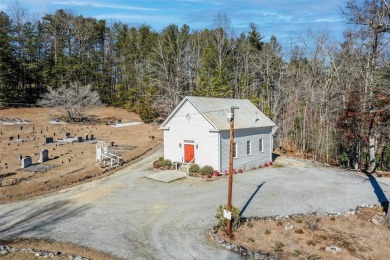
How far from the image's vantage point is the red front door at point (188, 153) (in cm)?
2759

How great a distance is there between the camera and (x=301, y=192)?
2142cm

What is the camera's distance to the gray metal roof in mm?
26672

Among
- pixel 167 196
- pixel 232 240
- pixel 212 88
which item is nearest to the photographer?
pixel 232 240

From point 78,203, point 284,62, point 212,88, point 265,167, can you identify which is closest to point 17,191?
point 78,203

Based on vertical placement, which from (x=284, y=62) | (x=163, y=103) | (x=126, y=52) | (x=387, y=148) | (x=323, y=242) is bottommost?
(x=323, y=242)

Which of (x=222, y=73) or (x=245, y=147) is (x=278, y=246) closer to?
(x=245, y=147)

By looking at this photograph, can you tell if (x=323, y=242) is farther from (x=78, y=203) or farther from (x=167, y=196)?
(x=78, y=203)

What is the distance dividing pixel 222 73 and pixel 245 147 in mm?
Answer: 25497

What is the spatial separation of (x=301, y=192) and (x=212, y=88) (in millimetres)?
29503

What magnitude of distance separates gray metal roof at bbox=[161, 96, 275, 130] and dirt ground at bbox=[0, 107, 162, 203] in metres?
8.52

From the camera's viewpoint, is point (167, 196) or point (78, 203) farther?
point (167, 196)

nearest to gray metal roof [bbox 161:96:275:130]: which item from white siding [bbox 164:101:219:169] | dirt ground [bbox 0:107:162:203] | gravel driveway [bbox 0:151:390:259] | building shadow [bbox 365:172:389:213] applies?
white siding [bbox 164:101:219:169]

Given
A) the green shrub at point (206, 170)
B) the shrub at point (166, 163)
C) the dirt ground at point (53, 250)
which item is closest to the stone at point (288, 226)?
the dirt ground at point (53, 250)

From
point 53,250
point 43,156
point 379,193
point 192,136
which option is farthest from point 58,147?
point 379,193
